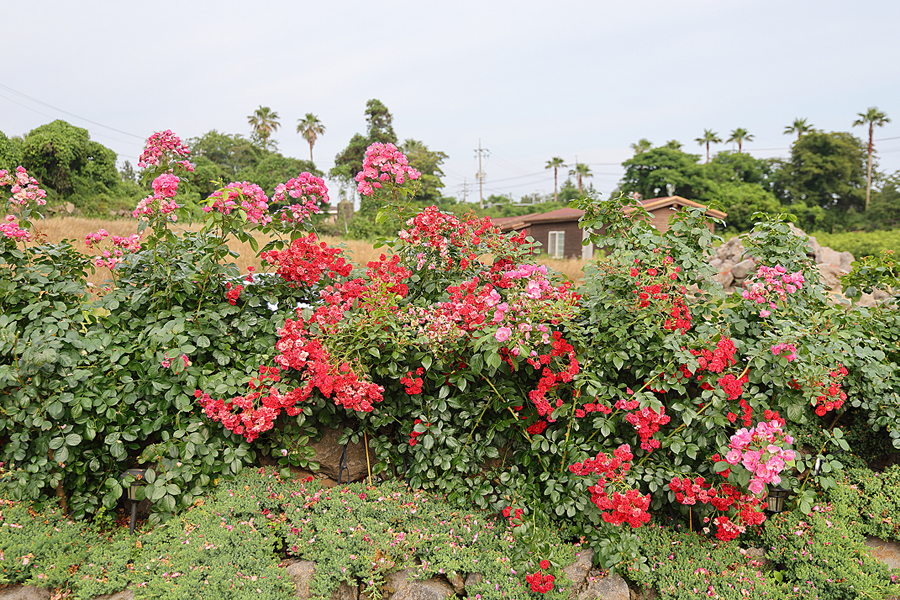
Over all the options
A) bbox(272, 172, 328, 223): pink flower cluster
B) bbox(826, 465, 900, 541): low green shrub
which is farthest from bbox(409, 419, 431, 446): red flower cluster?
bbox(826, 465, 900, 541): low green shrub

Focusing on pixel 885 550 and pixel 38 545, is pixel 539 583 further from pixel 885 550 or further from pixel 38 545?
pixel 38 545

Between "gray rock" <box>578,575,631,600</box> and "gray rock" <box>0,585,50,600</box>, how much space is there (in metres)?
2.17

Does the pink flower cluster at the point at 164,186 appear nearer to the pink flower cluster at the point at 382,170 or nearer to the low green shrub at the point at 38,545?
the pink flower cluster at the point at 382,170

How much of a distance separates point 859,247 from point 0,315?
28.7m

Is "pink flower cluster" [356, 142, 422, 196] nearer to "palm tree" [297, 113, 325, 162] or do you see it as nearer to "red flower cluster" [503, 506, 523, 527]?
"red flower cluster" [503, 506, 523, 527]

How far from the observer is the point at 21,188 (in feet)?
8.15

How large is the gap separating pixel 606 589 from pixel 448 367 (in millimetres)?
1197

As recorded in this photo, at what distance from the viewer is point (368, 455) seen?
2643mm

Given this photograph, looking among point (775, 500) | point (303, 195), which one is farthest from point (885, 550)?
point (303, 195)

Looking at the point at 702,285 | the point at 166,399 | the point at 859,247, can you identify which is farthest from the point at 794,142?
the point at 166,399

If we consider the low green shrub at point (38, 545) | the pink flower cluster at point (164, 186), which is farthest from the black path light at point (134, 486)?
the pink flower cluster at point (164, 186)

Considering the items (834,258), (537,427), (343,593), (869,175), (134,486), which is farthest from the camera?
(869,175)

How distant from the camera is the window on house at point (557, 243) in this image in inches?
796

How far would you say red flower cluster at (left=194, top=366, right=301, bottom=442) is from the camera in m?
2.23
